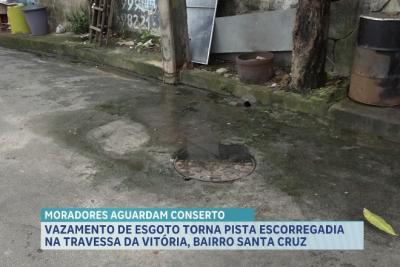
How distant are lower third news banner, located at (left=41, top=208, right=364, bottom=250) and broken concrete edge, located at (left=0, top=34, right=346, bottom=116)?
2172mm

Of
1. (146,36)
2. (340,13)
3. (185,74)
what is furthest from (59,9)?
(340,13)

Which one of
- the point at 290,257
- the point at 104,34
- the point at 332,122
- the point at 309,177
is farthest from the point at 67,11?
the point at 290,257

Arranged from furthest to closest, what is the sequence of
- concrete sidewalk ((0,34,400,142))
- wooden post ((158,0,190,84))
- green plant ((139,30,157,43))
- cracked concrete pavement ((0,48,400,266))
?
green plant ((139,30,157,43))
wooden post ((158,0,190,84))
concrete sidewalk ((0,34,400,142))
cracked concrete pavement ((0,48,400,266))

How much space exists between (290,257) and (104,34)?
6786 mm

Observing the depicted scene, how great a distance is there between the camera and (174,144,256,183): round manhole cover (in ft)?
13.2

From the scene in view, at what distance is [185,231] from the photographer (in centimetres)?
328

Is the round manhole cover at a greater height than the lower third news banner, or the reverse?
the round manhole cover

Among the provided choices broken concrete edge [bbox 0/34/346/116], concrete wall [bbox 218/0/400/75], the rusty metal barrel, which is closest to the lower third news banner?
the rusty metal barrel

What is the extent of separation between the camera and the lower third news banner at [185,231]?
313 cm

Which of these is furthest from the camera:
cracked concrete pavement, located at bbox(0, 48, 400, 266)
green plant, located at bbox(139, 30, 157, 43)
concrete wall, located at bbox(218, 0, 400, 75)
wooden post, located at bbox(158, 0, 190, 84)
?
green plant, located at bbox(139, 30, 157, 43)

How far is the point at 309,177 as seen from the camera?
3.92 metres

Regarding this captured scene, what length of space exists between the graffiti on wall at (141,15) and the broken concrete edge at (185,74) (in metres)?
0.77

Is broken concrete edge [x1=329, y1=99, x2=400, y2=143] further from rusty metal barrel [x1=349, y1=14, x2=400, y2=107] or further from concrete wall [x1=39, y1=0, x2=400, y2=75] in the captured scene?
concrete wall [x1=39, y1=0, x2=400, y2=75]

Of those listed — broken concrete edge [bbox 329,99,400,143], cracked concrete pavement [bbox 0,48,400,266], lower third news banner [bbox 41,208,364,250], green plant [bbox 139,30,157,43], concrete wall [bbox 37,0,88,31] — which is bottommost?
lower third news banner [bbox 41,208,364,250]
